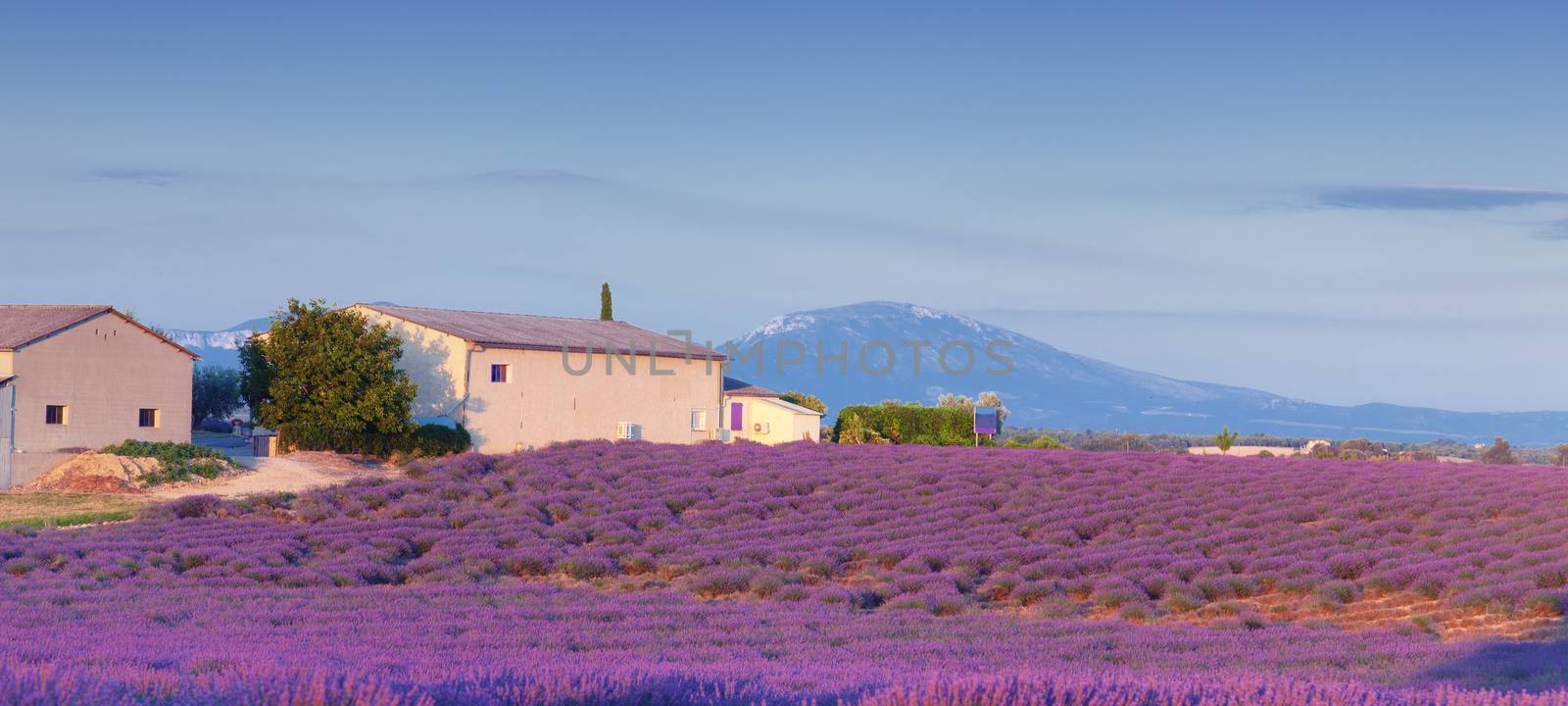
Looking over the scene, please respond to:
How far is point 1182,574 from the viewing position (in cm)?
1733

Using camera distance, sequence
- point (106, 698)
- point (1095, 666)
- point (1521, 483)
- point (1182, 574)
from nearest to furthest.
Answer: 1. point (106, 698)
2. point (1095, 666)
3. point (1182, 574)
4. point (1521, 483)

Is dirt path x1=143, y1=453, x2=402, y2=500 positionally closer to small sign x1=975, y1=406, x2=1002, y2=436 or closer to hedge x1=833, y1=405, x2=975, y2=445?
hedge x1=833, y1=405, x2=975, y2=445

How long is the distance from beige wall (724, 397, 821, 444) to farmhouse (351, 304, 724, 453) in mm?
1701

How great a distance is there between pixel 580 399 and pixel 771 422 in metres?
7.99

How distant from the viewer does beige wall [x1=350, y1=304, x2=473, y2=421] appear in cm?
3803

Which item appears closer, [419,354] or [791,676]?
[791,676]

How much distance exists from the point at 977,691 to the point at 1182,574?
12.7m

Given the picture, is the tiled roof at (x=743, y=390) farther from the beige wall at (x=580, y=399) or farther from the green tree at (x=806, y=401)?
the green tree at (x=806, y=401)

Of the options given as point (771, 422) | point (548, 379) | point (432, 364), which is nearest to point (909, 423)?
point (771, 422)

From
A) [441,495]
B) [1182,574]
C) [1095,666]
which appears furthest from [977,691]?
[441,495]

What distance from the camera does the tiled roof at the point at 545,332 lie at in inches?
1542

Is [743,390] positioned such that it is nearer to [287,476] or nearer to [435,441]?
[435,441]

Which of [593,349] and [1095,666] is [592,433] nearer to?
[593,349]

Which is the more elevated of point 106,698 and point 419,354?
point 419,354
